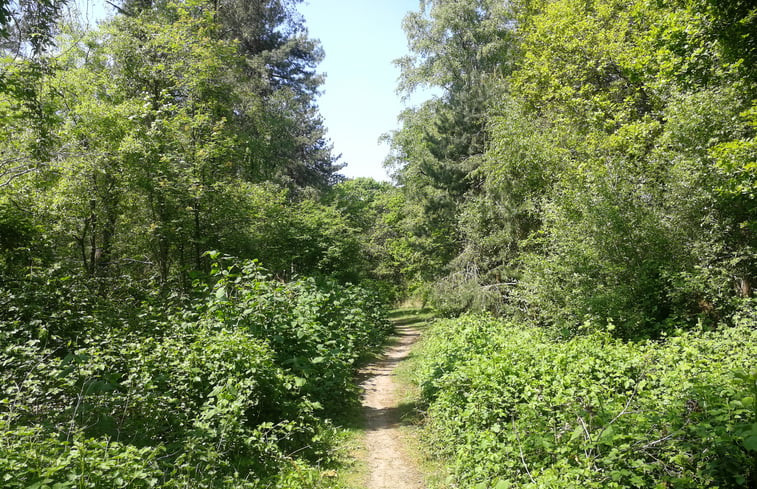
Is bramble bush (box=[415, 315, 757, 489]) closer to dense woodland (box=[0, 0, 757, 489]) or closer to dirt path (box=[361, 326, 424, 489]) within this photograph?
dense woodland (box=[0, 0, 757, 489])

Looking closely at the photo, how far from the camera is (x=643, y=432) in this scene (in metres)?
3.75

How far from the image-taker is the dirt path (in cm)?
574

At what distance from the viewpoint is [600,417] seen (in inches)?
159

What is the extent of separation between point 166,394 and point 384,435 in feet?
12.3

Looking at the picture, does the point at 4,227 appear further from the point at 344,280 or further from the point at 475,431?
the point at 344,280

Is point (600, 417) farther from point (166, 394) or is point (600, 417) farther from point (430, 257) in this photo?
point (430, 257)

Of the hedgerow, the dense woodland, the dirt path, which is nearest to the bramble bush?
the dense woodland

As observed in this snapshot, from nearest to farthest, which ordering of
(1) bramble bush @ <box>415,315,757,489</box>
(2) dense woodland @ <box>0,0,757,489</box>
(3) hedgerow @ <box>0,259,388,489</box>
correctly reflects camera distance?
(1) bramble bush @ <box>415,315,757,489</box>
(3) hedgerow @ <box>0,259,388,489</box>
(2) dense woodland @ <box>0,0,757,489</box>

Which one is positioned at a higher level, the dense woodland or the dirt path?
the dense woodland

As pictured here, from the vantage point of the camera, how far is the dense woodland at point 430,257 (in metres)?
4.30

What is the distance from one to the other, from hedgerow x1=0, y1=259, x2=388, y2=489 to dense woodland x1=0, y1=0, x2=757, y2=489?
0.04 m

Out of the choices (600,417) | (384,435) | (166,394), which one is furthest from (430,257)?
(600,417)

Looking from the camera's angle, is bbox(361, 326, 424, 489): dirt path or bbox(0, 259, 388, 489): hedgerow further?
bbox(361, 326, 424, 489): dirt path

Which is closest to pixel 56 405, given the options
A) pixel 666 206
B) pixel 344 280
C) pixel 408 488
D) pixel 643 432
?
pixel 408 488
